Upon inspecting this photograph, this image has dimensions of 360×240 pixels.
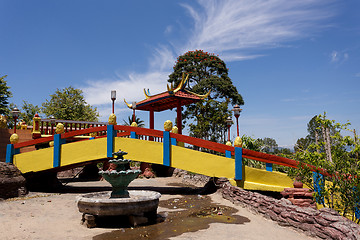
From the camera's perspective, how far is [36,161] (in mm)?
13203

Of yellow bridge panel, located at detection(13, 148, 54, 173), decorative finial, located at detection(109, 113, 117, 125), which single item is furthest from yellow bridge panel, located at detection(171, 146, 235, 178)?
yellow bridge panel, located at detection(13, 148, 54, 173)

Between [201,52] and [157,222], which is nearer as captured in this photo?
[157,222]

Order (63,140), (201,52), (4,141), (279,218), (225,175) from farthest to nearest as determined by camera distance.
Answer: (201,52), (4,141), (63,140), (225,175), (279,218)

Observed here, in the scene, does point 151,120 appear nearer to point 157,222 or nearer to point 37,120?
point 37,120

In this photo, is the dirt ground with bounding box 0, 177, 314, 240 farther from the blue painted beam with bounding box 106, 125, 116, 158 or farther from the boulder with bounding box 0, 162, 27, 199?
the blue painted beam with bounding box 106, 125, 116, 158

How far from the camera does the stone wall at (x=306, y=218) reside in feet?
17.8

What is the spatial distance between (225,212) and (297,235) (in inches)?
108

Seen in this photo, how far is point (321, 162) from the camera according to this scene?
6.74 meters

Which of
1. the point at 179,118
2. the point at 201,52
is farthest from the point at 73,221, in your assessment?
the point at 201,52

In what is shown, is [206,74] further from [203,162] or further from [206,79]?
[203,162]

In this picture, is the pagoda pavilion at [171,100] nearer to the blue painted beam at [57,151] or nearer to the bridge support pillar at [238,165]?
the blue painted beam at [57,151]

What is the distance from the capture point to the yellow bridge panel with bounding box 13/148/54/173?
13.2 meters

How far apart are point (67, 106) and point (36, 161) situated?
20.3 meters

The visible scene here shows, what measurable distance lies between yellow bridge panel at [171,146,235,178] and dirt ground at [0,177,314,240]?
1.54 meters
